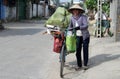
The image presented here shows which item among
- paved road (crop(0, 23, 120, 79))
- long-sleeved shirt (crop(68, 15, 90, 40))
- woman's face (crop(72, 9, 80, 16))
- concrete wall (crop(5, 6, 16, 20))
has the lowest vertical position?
paved road (crop(0, 23, 120, 79))

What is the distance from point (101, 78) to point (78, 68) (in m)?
1.64

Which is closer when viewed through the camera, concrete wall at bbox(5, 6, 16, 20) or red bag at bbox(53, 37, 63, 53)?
red bag at bbox(53, 37, 63, 53)

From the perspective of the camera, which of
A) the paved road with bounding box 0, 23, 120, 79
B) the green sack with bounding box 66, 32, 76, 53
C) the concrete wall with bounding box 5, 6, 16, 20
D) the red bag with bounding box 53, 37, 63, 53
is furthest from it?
the concrete wall with bounding box 5, 6, 16, 20

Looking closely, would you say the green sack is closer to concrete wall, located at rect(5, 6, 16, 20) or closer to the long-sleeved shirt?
the long-sleeved shirt

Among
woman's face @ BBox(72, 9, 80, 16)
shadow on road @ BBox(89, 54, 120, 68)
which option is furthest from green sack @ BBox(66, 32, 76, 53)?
shadow on road @ BBox(89, 54, 120, 68)

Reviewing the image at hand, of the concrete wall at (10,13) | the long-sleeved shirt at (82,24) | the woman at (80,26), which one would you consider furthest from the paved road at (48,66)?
the concrete wall at (10,13)

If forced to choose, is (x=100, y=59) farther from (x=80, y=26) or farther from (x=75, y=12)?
(x=75, y=12)

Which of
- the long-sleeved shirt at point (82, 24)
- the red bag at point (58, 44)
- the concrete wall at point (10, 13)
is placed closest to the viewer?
the long-sleeved shirt at point (82, 24)

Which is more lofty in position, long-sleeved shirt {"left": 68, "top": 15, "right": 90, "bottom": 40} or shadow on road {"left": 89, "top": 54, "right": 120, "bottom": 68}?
long-sleeved shirt {"left": 68, "top": 15, "right": 90, "bottom": 40}

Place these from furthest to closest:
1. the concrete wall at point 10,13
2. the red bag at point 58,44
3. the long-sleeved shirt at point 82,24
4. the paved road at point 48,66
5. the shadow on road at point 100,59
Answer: the concrete wall at point 10,13 → the shadow on road at point 100,59 → the red bag at point 58,44 → the long-sleeved shirt at point 82,24 → the paved road at point 48,66

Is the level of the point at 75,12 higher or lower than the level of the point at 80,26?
higher

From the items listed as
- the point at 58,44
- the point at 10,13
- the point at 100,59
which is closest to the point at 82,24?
the point at 58,44

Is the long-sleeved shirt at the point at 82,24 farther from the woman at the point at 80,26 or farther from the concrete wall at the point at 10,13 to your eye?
the concrete wall at the point at 10,13

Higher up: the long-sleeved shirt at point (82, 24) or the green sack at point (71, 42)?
the long-sleeved shirt at point (82, 24)
